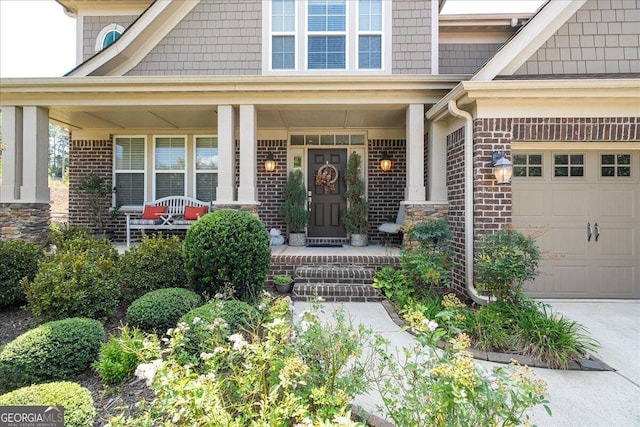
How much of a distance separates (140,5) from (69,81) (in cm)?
308

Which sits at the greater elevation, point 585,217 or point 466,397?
point 585,217

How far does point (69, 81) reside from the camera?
599cm

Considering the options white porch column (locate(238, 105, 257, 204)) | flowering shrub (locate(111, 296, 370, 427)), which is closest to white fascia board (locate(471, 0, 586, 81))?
white porch column (locate(238, 105, 257, 204))

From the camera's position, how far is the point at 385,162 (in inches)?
315

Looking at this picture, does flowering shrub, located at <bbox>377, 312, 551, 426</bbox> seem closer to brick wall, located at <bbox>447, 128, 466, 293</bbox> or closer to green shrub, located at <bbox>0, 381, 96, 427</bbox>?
green shrub, located at <bbox>0, 381, 96, 427</bbox>

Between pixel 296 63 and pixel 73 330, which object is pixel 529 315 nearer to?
pixel 73 330

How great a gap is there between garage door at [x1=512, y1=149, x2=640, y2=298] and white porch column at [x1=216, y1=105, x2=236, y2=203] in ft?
15.6

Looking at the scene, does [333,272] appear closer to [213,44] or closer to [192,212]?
[192,212]

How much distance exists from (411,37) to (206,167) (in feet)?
17.7

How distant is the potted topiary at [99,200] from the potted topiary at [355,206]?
547 centimetres

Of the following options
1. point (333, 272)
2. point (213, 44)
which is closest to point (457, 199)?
point (333, 272)

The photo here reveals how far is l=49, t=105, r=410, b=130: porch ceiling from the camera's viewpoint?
643 centimetres

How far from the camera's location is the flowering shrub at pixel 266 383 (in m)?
1.71

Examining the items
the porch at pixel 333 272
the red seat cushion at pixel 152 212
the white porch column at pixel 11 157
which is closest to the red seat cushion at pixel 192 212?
the red seat cushion at pixel 152 212
